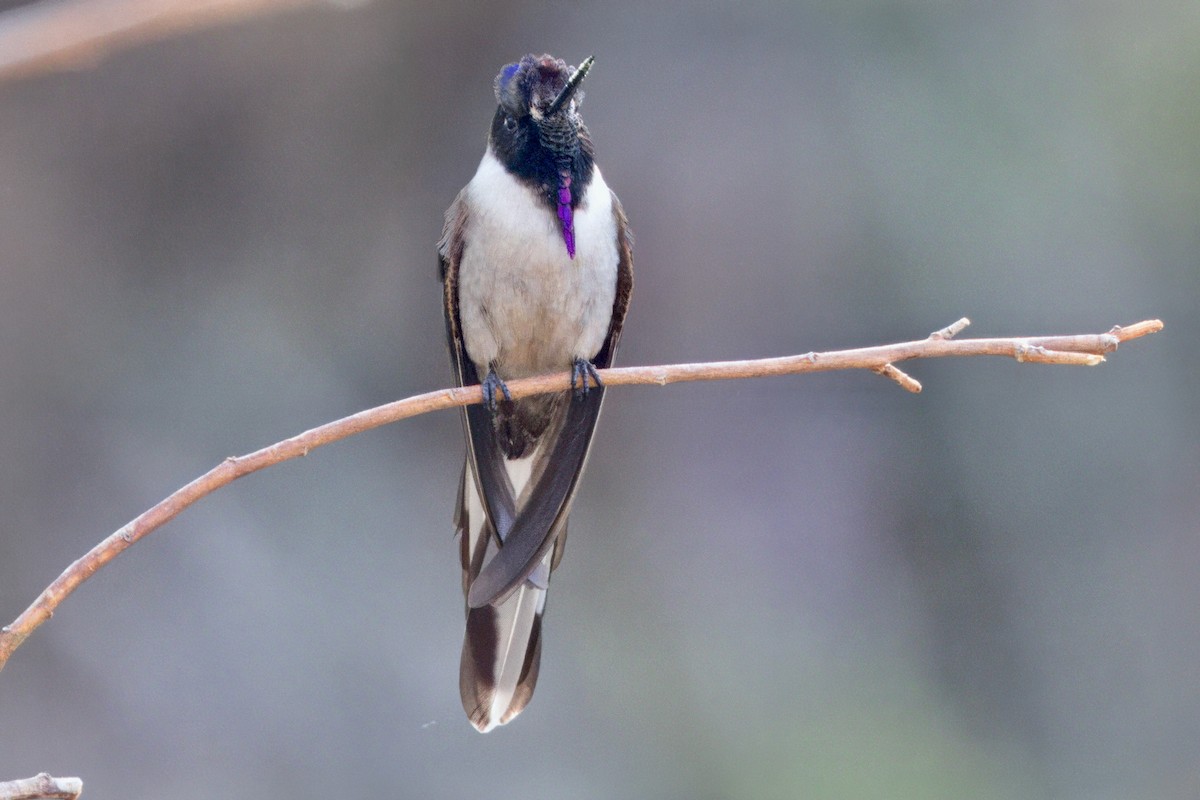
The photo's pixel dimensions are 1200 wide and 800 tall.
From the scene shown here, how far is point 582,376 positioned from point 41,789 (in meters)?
1.52

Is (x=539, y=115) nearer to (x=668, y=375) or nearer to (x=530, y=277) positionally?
(x=530, y=277)

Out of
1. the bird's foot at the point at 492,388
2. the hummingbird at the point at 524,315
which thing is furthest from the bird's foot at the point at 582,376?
the bird's foot at the point at 492,388

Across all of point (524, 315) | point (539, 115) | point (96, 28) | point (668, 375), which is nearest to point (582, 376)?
point (524, 315)

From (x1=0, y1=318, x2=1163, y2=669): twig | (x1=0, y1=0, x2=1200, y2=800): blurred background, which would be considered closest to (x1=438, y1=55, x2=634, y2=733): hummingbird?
(x1=0, y1=318, x2=1163, y2=669): twig

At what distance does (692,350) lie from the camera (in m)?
4.79

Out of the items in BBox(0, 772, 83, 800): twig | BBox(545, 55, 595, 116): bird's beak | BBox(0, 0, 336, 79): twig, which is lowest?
BBox(0, 772, 83, 800): twig

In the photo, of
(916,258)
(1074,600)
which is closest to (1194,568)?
(1074,600)

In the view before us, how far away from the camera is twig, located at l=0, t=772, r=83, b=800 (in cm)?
90

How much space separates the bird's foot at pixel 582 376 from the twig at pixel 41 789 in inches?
56.2

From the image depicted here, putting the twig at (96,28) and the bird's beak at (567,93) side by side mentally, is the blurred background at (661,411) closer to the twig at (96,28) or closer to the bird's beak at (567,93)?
the bird's beak at (567,93)

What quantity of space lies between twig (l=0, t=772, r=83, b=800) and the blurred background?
11.4ft

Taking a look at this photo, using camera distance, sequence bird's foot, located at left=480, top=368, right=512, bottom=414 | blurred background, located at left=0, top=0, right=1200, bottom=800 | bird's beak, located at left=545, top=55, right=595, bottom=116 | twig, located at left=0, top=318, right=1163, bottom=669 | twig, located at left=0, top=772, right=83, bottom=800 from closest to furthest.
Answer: twig, located at left=0, top=772, right=83, bottom=800 → twig, located at left=0, top=318, right=1163, bottom=669 → bird's beak, located at left=545, top=55, right=595, bottom=116 → bird's foot, located at left=480, top=368, right=512, bottom=414 → blurred background, located at left=0, top=0, right=1200, bottom=800

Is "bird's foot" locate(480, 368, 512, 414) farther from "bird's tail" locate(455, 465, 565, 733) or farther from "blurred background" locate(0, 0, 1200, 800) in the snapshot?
"blurred background" locate(0, 0, 1200, 800)

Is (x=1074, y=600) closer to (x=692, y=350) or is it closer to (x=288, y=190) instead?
(x=692, y=350)
